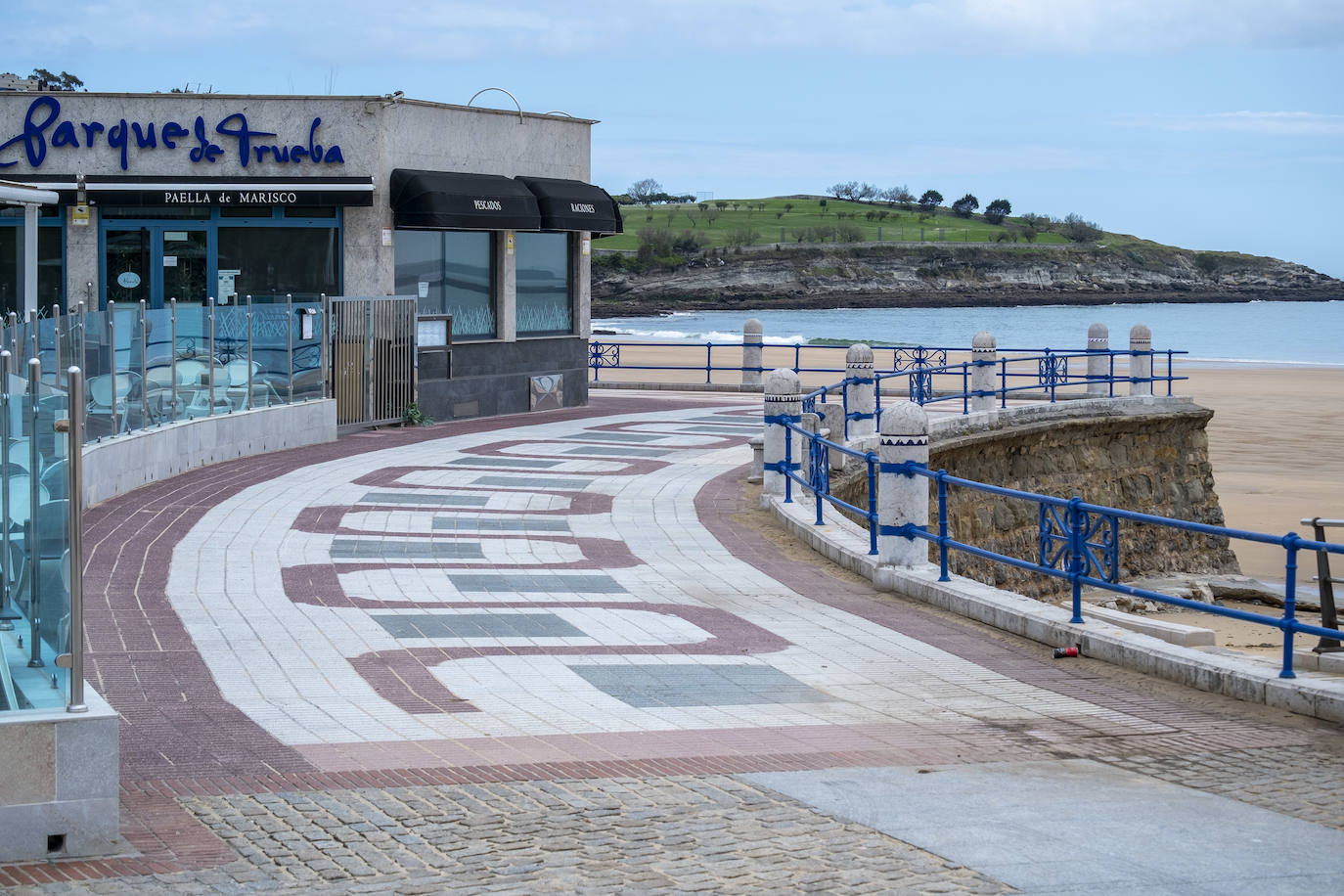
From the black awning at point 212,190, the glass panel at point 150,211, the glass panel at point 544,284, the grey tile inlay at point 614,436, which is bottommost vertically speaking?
the grey tile inlay at point 614,436

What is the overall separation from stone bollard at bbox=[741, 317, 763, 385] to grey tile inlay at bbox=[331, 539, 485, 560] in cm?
2184

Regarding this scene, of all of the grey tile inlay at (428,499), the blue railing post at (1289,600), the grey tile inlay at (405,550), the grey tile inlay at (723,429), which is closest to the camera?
the blue railing post at (1289,600)

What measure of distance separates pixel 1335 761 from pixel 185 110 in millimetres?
20162

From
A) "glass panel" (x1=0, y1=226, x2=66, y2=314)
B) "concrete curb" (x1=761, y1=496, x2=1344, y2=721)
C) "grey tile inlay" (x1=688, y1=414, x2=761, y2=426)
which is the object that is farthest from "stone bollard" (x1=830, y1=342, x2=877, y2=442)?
"glass panel" (x1=0, y1=226, x2=66, y2=314)

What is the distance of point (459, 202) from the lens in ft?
80.6

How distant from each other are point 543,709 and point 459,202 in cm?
1677

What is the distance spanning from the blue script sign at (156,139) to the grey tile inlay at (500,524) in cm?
991

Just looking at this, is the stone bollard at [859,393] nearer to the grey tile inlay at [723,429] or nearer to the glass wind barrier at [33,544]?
the grey tile inlay at [723,429]

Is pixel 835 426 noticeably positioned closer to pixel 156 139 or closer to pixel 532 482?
pixel 532 482

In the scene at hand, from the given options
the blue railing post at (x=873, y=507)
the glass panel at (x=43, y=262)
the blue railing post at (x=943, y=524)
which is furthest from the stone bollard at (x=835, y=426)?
the glass panel at (x=43, y=262)

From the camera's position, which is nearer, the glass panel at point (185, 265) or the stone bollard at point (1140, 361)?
the glass panel at point (185, 265)

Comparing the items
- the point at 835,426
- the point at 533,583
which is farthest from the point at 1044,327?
the point at 533,583

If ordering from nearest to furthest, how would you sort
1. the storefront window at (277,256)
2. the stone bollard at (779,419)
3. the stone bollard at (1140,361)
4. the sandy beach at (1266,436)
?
the stone bollard at (779,419) → the storefront window at (277,256) → the sandy beach at (1266,436) → the stone bollard at (1140,361)

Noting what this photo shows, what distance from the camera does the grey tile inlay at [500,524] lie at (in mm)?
15461
